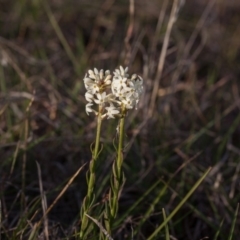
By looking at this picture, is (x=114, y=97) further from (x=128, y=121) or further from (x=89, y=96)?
(x=128, y=121)

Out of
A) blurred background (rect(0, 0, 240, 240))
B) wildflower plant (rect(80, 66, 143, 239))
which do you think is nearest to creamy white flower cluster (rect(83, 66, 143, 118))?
wildflower plant (rect(80, 66, 143, 239))

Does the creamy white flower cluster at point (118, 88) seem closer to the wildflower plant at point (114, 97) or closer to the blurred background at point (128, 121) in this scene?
the wildflower plant at point (114, 97)

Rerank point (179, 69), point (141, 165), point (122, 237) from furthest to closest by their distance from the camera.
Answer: point (179, 69) < point (141, 165) < point (122, 237)

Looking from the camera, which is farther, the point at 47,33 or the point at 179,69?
the point at 47,33

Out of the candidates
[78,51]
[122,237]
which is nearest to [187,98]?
[78,51]

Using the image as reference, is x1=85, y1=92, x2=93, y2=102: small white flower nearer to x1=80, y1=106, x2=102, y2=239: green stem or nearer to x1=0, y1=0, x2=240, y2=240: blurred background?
x1=80, y1=106, x2=102, y2=239: green stem

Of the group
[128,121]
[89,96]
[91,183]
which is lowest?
[128,121]

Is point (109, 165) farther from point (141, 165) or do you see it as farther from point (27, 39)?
point (27, 39)

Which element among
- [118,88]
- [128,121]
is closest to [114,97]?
[118,88]
